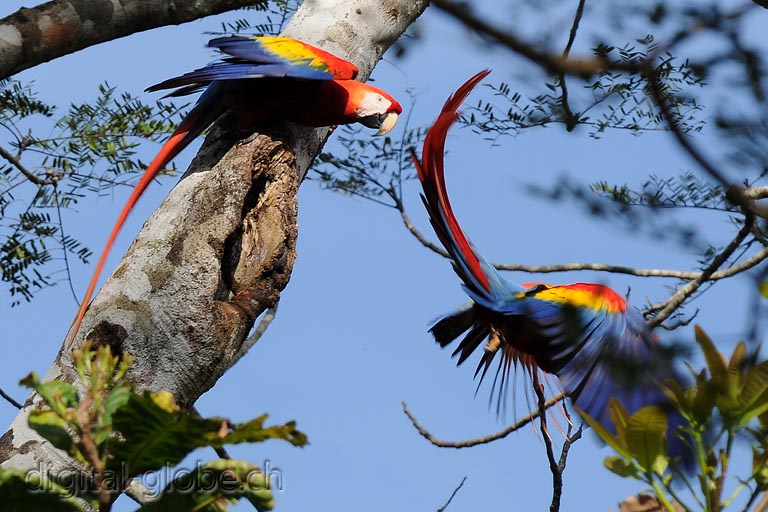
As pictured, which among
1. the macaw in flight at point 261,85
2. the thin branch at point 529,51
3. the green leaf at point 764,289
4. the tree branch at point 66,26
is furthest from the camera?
the macaw in flight at point 261,85

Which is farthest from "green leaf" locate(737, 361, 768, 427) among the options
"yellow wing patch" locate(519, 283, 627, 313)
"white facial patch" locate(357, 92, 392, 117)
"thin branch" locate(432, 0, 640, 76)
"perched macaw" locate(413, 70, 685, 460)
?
"white facial patch" locate(357, 92, 392, 117)

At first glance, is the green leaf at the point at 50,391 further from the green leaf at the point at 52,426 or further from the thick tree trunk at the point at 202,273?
the thick tree trunk at the point at 202,273

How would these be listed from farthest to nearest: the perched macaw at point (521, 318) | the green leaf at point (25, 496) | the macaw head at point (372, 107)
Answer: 1. the macaw head at point (372, 107)
2. the perched macaw at point (521, 318)
3. the green leaf at point (25, 496)

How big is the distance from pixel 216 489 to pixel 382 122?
2.14 meters

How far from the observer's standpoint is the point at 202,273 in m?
1.81

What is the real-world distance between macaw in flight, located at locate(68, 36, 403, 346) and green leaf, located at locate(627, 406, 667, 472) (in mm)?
1448

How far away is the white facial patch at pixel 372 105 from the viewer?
2.75 m

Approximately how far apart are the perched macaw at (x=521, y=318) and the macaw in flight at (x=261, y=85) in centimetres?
29

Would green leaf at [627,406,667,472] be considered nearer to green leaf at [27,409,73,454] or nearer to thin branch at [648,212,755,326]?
green leaf at [27,409,73,454]

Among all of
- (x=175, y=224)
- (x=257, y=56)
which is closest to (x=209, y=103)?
(x=257, y=56)

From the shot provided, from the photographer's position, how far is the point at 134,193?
2369 millimetres

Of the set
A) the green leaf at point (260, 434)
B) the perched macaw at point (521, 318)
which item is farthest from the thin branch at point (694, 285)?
the green leaf at point (260, 434)

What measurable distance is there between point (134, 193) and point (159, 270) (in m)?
0.66

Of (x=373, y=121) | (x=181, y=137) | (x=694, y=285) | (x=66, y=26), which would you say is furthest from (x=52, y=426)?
(x=373, y=121)
